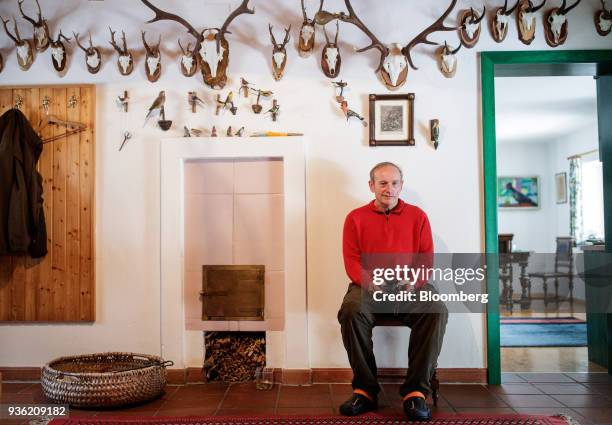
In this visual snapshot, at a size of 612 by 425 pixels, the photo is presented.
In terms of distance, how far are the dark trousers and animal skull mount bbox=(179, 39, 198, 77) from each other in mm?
1882

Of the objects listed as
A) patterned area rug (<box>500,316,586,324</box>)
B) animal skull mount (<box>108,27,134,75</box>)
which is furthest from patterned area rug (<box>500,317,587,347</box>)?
animal skull mount (<box>108,27,134,75</box>)

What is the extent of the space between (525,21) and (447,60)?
0.58m

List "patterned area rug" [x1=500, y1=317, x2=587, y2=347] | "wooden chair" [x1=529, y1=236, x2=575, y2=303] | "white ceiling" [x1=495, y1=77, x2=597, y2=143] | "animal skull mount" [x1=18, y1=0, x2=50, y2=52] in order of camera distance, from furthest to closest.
A: 1. "wooden chair" [x1=529, y1=236, x2=575, y2=303]
2. "white ceiling" [x1=495, y1=77, x2=597, y2=143]
3. "patterned area rug" [x1=500, y1=317, x2=587, y2=347]
4. "animal skull mount" [x1=18, y1=0, x2=50, y2=52]

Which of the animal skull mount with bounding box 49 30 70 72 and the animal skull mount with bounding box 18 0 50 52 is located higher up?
the animal skull mount with bounding box 18 0 50 52

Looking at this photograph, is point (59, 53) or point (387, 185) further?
point (59, 53)

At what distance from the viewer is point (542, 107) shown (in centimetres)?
668

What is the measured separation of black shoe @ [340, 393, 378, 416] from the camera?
2.70 m

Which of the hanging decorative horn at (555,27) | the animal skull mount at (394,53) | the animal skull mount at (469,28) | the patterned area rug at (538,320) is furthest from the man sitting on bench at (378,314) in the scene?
the patterned area rug at (538,320)

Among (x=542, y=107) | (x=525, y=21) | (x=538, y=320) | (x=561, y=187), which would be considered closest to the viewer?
(x=525, y=21)

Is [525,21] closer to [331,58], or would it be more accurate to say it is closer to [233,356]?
[331,58]

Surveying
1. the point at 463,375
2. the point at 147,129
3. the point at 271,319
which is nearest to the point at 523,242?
the point at 463,375

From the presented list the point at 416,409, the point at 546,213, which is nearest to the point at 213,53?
the point at 416,409

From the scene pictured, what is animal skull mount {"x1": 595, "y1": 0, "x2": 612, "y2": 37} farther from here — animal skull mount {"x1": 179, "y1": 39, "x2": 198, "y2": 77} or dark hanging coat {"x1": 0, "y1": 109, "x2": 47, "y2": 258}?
dark hanging coat {"x1": 0, "y1": 109, "x2": 47, "y2": 258}

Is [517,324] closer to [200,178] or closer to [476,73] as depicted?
[476,73]
